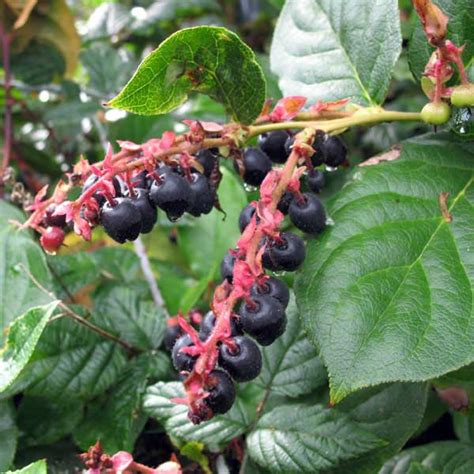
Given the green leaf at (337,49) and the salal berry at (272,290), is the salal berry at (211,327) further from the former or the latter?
the green leaf at (337,49)

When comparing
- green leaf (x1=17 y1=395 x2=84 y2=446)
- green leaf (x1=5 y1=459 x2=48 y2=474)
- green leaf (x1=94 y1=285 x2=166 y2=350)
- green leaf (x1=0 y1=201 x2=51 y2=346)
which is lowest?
green leaf (x1=17 y1=395 x2=84 y2=446)

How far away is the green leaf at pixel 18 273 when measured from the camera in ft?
4.00

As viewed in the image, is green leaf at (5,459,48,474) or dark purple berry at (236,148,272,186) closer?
green leaf at (5,459,48,474)

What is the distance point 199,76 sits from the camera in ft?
3.37

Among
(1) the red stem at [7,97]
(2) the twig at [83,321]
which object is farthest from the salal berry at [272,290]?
(1) the red stem at [7,97]

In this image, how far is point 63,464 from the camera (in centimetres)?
123

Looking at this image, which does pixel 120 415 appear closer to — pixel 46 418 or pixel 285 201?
pixel 46 418

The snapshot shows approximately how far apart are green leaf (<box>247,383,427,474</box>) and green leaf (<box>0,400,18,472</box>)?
387mm

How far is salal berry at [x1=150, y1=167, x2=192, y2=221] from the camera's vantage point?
914 mm

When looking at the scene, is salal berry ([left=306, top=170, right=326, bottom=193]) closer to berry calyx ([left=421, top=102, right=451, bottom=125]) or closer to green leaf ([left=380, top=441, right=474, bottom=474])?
berry calyx ([left=421, top=102, right=451, bottom=125])

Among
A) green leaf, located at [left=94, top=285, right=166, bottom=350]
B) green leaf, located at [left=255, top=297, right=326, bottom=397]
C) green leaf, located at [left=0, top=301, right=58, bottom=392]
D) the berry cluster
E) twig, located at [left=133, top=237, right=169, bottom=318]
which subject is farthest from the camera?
twig, located at [left=133, top=237, right=169, bottom=318]

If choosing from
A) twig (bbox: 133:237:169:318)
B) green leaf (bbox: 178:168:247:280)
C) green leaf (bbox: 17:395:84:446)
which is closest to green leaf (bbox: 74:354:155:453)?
green leaf (bbox: 17:395:84:446)

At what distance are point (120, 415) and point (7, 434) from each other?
19 cm

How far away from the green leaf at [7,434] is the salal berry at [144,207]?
46 cm
